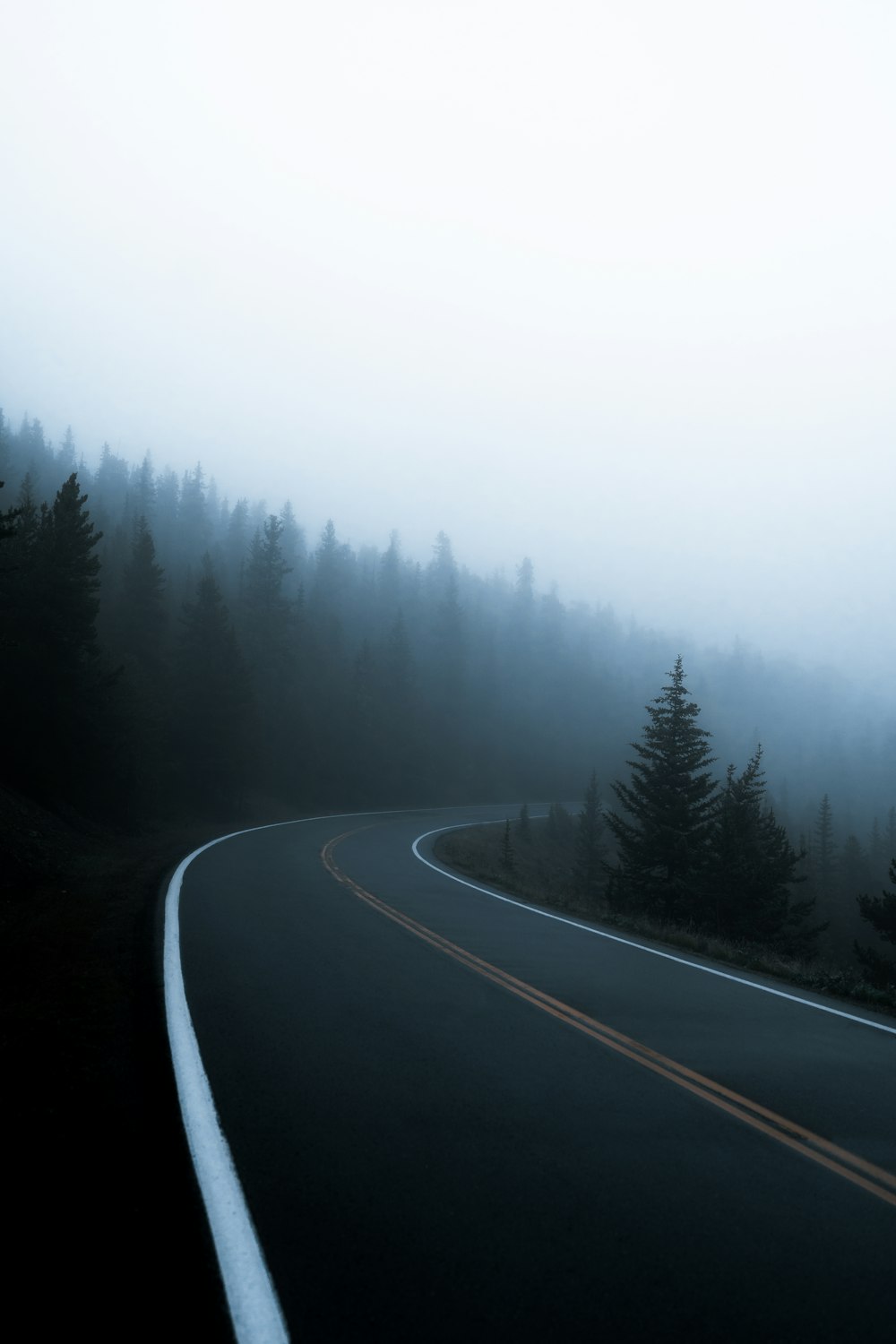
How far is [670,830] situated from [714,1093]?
23868 mm

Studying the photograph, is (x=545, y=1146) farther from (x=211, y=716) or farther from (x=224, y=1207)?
(x=211, y=716)

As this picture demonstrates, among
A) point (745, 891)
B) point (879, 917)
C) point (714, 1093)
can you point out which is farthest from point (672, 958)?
point (879, 917)

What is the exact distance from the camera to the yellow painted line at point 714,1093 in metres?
4.19

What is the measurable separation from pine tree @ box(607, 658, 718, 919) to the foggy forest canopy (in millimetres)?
18955

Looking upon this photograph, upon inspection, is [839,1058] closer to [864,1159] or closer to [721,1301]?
[864,1159]

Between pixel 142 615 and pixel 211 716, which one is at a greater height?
→ pixel 142 615

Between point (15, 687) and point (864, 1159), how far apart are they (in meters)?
25.4

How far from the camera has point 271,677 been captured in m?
55.7

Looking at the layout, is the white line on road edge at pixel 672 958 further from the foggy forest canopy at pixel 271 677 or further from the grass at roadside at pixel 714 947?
the foggy forest canopy at pixel 271 677

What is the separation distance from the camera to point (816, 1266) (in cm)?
327

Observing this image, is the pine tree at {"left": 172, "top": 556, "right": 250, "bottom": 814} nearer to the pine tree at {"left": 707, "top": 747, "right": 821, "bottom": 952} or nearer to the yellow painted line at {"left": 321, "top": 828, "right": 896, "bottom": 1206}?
the pine tree at {"left": 707, "top": 747, "right": 821, "bottom": 952}

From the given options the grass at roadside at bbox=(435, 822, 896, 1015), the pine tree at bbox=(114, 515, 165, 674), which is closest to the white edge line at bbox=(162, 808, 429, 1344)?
the grass at roadside at bbox=(435, 822, 896, 1015)

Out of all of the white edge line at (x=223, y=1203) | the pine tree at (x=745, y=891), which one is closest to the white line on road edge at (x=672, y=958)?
the white edge line at (x=223, y=1203)

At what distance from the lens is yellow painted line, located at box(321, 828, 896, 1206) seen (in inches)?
165
